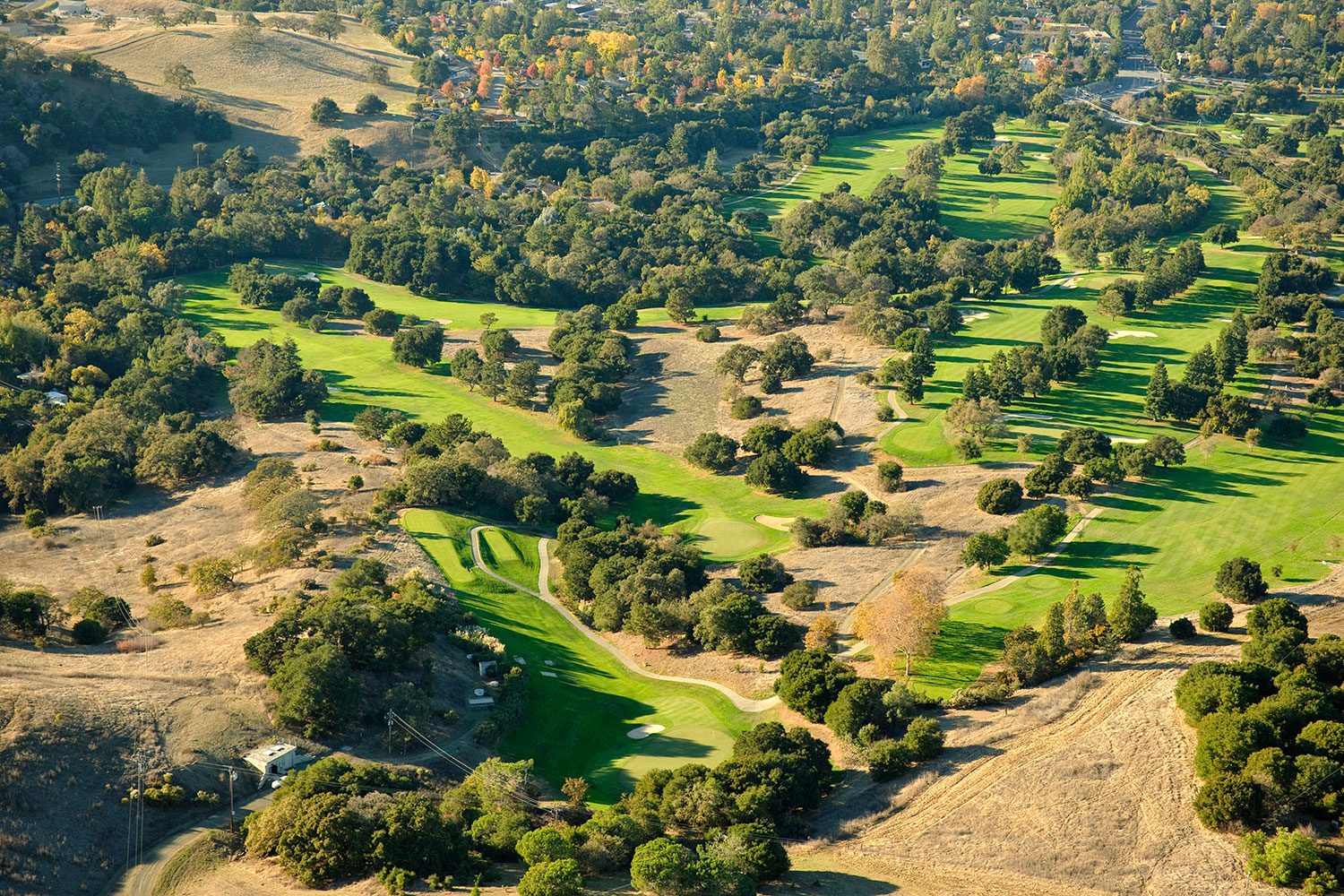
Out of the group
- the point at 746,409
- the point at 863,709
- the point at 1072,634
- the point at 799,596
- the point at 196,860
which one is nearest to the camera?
the point at 196,860

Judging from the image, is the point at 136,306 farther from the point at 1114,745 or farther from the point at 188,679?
the point at 1114,745

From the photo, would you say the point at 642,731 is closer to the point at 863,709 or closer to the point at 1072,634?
the point at 863,709

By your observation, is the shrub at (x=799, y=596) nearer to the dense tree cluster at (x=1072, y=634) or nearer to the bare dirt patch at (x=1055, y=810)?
the dense tree cluster at (x=1072, y=634)

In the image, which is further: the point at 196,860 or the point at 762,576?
the point at 762,576

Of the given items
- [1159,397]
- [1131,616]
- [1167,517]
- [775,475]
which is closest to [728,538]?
[775,475]

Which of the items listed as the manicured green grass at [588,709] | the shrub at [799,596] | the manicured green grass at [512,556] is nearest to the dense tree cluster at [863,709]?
the manicured green grass at [588,709]

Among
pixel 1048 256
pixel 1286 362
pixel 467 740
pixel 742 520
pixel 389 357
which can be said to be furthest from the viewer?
pixel 1048 256

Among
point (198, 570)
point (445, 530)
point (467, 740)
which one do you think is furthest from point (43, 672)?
point (445, 530)
